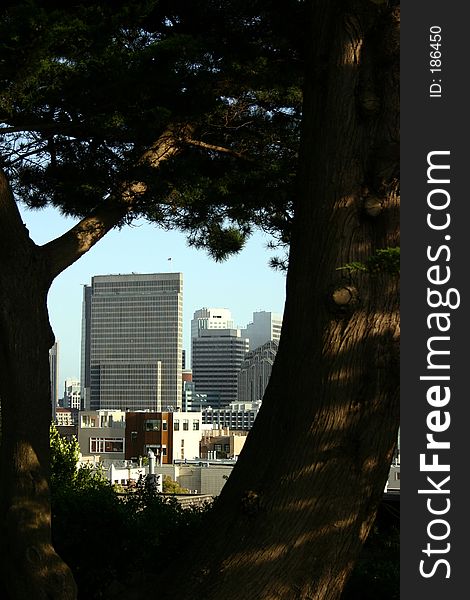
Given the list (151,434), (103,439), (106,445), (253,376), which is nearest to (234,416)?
(253,376)

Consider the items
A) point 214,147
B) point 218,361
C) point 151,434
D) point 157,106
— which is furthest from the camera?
point 218,361

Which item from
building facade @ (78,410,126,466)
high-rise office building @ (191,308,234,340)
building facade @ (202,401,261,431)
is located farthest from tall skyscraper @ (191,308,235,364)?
building facade @ (78,410,126,466)

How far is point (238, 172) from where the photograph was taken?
5.11 m

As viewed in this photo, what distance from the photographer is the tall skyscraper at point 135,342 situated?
159m

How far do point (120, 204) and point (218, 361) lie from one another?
175374mm

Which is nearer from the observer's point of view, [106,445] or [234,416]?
[106,445]

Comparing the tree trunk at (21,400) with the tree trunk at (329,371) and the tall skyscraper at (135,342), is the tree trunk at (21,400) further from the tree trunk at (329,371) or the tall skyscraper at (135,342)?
the tall skyscraper at (135,342)

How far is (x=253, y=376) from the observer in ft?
519

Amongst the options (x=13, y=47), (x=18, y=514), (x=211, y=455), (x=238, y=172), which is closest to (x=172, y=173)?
(x=238, y=172)

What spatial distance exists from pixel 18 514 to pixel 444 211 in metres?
2.18

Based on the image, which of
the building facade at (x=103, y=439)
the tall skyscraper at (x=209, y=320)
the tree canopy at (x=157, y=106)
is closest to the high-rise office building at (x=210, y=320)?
the tall skyscraper at (x=209, y=320)

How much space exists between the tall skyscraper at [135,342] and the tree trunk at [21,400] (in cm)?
15220

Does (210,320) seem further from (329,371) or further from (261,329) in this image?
(329,371)

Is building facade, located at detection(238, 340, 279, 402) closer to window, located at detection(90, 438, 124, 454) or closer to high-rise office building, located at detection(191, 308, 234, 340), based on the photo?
high-rise office building, located at detection(191, 308, 234, 340)
